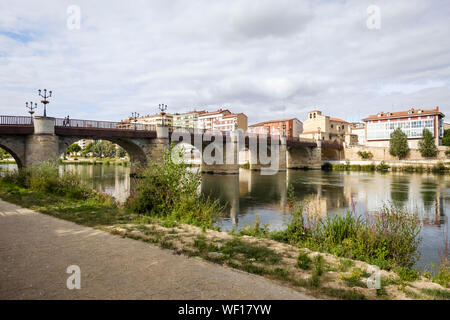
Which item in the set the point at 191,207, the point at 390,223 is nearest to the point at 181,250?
the point at 191,207

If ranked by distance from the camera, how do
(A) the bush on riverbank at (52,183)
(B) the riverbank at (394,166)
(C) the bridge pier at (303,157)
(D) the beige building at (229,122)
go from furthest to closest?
(D) the beige building at (229,122) → (C) the bridge pier at (303,157) → (B) the riverbank at (394,166) → (A) the bush on riverbank at (52,183)

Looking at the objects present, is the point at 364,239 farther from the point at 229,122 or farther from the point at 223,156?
the point at 229,122

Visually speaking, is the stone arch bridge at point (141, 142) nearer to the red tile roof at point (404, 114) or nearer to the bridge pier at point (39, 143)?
the bridge pier at point (39, 143)

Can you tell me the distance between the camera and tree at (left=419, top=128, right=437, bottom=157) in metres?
58.5

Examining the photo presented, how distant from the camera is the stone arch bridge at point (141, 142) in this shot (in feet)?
78.3

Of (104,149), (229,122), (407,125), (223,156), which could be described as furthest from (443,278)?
(104,149)

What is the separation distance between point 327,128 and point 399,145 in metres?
23.7

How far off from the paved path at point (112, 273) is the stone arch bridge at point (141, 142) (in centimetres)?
552

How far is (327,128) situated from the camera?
81812 millimetres

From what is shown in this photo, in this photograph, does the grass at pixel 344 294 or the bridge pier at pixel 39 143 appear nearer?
the grass at pixel 344 294

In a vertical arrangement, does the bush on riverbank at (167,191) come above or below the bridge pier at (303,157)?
below

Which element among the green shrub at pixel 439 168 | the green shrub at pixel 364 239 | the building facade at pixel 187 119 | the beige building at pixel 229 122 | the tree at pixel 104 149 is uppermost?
the building facade at pixel 187 119

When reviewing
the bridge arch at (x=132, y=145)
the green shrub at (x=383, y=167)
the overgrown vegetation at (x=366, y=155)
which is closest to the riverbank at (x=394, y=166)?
the green shrub at (x=383, y=167)
